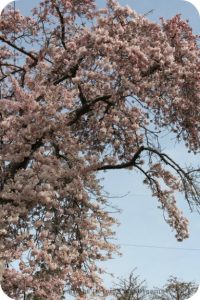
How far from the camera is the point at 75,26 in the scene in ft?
39.7

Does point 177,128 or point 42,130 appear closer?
point 42,130

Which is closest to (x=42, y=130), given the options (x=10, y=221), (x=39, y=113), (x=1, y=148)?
(x=39, y=113)

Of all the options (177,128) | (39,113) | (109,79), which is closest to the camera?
(39,113)

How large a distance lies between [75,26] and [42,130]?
13.6 feet

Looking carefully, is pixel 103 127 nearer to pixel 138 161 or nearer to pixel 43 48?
pixel 138 161

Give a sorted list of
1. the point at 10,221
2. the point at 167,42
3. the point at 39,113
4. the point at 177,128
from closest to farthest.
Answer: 1. the point at 10,221
2. the point at 39,113
3. the point at 167,42
4. the point at 177,128

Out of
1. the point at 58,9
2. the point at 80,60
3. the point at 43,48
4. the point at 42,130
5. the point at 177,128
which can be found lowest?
the point at 42,130

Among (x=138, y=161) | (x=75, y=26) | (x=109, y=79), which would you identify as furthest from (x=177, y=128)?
(x=75, y=26)

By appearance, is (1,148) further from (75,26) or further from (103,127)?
(75,26)

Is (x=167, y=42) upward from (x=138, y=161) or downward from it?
upward

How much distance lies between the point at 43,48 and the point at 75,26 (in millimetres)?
1045

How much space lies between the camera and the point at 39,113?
898 cm

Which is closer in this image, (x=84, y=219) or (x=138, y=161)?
(x=84, y=219)

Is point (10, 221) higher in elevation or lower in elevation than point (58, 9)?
lower
